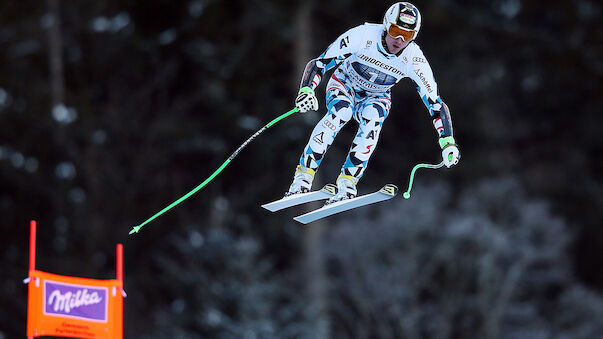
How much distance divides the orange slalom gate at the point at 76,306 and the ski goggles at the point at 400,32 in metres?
4.09

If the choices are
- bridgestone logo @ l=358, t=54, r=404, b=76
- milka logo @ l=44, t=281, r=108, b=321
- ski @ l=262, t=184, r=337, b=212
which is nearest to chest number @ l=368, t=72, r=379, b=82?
bridgestone logo @ l=358, t=54, r=404, b=76

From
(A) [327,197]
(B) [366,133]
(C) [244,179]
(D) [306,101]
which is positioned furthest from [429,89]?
(C) [244,179]

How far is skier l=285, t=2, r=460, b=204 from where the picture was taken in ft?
33.7

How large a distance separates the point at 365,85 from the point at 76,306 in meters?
3.91

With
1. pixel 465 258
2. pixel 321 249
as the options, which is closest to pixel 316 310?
pixel 321 249

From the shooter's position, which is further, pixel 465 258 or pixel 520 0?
pixel 520 0

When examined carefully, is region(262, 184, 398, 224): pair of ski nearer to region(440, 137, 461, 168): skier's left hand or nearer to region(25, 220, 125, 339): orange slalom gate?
region(440, 137, 461, 168): skier's left hand

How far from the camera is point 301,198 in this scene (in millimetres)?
10906

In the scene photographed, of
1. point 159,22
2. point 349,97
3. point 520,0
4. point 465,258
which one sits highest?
point 520,0

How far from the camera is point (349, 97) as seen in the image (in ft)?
35.7

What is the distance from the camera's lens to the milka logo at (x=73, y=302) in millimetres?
12352

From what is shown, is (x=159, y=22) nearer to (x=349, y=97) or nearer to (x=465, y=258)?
(x=465, y=258)

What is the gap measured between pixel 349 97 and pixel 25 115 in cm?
1787

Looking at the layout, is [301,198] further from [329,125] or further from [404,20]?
[404,20]
